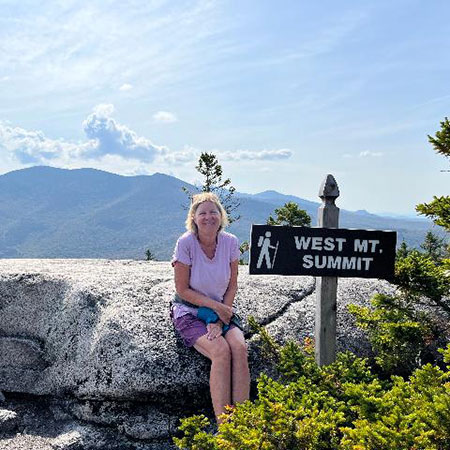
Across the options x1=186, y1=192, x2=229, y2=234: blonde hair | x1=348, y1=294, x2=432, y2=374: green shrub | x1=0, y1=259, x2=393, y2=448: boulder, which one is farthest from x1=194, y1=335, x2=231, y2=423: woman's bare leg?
x1=348, y1=294, x2=432, y2=374: green shrub

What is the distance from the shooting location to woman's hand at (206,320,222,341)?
6364 millimetres

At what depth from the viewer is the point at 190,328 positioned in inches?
265

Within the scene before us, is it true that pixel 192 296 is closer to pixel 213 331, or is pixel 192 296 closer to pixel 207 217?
pixel 213 331

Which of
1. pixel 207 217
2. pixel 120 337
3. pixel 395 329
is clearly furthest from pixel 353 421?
pixel 120 337

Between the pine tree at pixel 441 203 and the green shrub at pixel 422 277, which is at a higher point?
the pine tree at pixel 441 203

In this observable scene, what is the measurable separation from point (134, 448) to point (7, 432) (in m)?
1.97

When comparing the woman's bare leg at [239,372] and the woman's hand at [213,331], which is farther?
the woman's hand at [213,331]

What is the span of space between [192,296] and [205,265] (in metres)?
0.46

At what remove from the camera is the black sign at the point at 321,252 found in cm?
640

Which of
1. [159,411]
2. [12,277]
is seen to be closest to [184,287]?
[159,411]

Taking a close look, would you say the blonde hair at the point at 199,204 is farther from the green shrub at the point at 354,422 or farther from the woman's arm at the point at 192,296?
the green shrub at the point at 354,422

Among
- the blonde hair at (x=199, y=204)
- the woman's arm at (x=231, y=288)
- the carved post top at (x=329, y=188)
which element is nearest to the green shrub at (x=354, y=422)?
the woman's arm at (x=231, y=288)

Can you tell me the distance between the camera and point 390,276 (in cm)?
663

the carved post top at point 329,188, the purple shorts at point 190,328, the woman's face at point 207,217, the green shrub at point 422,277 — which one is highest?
the carved post top at point 329,188
